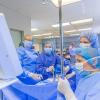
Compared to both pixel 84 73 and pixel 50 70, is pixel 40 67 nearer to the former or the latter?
pixel 50 70

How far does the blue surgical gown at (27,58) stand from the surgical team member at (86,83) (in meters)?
2.02

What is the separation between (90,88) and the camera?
3.07ft

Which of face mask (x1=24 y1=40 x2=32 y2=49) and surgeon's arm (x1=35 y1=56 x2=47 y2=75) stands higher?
face mask (x1=24 y1=40 x2=32 y2=49)

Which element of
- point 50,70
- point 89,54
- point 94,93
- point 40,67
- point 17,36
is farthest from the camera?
point 17,36

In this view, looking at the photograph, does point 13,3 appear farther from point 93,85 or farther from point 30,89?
point 93,85

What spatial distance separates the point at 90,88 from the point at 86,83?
5 cm

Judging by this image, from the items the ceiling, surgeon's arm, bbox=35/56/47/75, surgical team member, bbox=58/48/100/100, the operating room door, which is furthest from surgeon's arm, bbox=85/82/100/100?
the operating room door

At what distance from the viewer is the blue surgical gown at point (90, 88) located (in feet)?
2.90

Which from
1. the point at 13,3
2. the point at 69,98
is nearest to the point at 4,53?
the point at 69,98

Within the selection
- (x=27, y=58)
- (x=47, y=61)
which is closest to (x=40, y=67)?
(x=47, y=61)

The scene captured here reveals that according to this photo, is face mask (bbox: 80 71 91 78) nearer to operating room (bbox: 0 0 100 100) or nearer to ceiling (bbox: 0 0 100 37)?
operating room (bbox: 0 0 100 100)

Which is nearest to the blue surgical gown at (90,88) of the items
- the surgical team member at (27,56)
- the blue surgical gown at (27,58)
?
the surgical team member at (27,56)

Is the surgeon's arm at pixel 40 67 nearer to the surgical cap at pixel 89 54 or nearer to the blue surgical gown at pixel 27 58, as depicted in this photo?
the blue surgical gown at pixel 27 58

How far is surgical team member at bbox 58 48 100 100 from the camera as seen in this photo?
902mm
